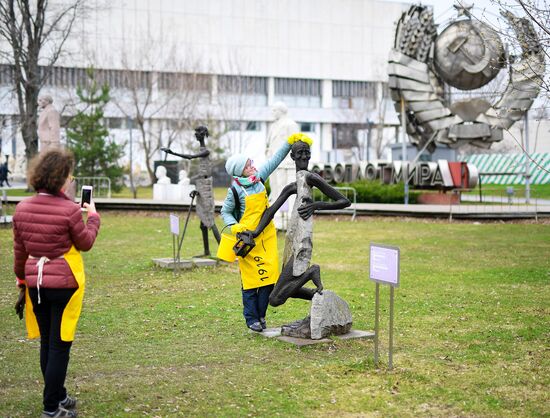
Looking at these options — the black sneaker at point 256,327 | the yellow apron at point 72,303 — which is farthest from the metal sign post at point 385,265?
the yellow apron at point 72,303

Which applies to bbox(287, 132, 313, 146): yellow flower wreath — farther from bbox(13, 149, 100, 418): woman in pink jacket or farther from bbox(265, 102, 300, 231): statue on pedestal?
bbox(265, 102, 300, 231): statue on pedestal

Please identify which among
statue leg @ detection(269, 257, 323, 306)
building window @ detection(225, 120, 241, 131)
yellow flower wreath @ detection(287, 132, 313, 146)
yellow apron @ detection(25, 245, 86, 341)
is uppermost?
building window @ detection(225, 120, 241, 131)

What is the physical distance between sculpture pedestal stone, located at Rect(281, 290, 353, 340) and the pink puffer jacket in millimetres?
3258

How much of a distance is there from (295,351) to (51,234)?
3.29 metres

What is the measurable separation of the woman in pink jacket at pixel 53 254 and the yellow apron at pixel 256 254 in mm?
2976

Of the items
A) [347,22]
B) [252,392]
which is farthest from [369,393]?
[347,22]

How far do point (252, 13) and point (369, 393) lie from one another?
5943cm

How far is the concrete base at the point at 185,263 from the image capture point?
1462cm

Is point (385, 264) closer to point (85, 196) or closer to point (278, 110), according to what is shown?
point (85, 196)

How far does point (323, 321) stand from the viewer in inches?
345

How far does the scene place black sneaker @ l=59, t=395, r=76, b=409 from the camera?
6.36m

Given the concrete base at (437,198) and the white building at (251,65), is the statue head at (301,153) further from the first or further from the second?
the white building at (251,65)

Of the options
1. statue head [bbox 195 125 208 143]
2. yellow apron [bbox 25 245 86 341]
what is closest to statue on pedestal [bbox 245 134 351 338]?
yellow apron [bbox 25 245 86 341]

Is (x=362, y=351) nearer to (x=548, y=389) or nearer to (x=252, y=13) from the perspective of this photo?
(x=548, y=389)
